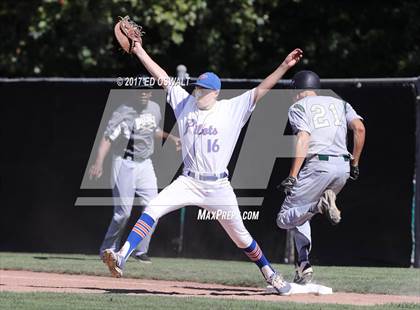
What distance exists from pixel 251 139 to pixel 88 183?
2.57 meters

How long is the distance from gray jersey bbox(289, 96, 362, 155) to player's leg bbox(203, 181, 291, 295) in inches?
37.2

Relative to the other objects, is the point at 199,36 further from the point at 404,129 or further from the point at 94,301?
the point at 94,301

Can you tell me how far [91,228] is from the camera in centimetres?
1396

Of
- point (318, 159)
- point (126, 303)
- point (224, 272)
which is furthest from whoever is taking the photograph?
point (224, 272)

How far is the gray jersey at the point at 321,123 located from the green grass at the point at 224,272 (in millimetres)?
1548

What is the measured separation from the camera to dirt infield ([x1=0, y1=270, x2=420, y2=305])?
906 centimetres

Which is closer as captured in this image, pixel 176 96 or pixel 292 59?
pixel 292 59

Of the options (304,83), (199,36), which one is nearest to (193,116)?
(304,83)

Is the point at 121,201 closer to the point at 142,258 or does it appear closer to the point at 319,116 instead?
the point at 142,258

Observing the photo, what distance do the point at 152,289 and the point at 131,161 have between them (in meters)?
3.02

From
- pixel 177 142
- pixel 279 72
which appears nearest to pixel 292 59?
pixel 279 72

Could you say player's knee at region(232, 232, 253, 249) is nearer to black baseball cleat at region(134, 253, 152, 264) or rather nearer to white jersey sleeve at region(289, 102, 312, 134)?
white jersey sleeve at region(289, 102, 312, 134)

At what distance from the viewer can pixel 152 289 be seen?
9.75 metres

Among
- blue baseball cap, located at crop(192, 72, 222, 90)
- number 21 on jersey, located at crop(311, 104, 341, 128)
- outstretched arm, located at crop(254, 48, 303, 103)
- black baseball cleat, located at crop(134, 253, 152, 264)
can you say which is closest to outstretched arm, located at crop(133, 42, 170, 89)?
blue baseball cap, located at crop(192, 72, 222, 90)
